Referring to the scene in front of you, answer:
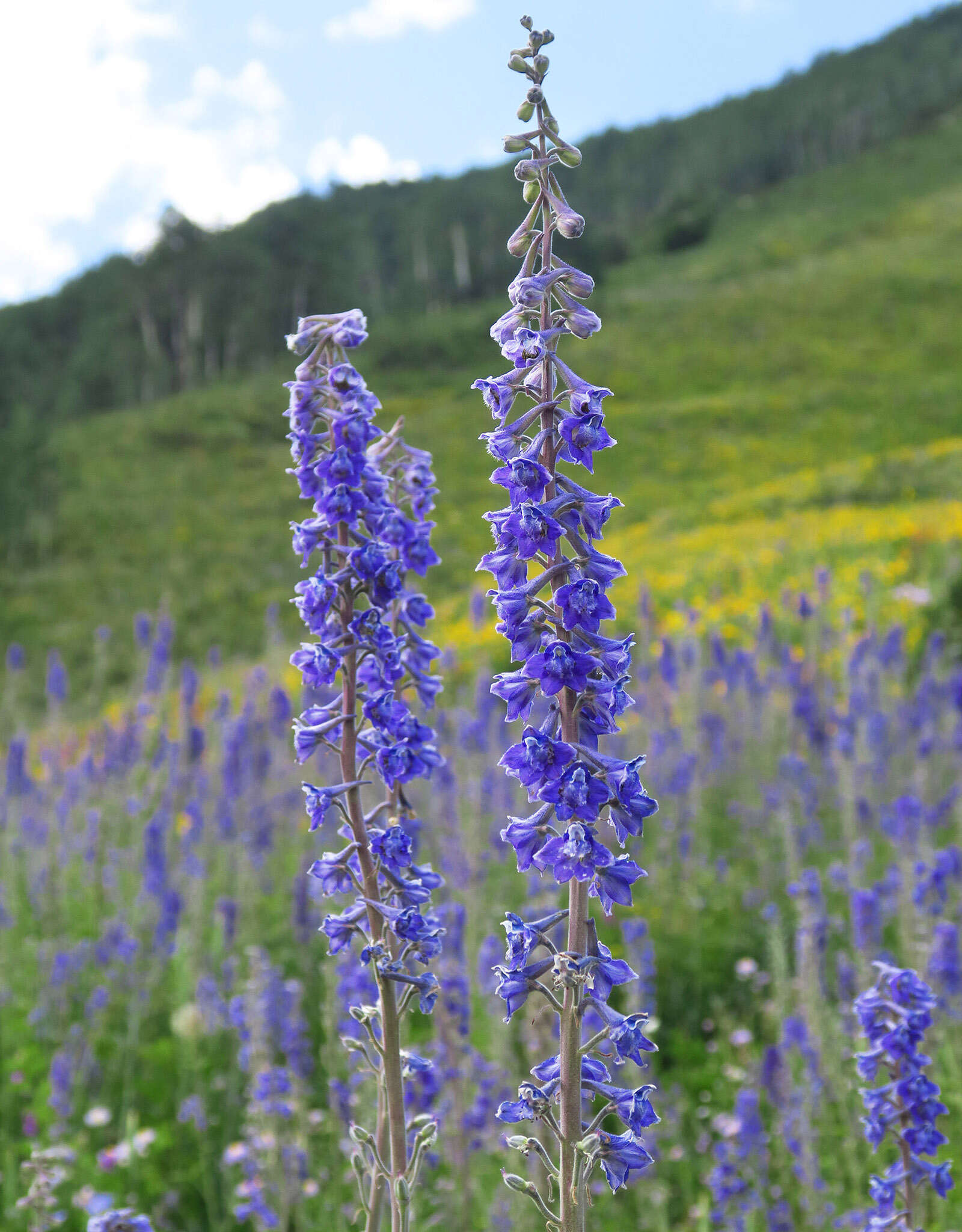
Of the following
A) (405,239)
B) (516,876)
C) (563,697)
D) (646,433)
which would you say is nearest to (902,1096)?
(563,697)

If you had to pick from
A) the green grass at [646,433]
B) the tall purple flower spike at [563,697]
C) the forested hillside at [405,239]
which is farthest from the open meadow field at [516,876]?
the forested hillside at [405,239]

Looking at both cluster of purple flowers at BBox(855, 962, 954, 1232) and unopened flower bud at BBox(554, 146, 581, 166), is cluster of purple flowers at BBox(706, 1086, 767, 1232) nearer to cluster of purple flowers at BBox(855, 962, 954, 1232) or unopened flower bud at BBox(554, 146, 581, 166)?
cluster of purple flowers at BBox(855, 962, 954, 1232)

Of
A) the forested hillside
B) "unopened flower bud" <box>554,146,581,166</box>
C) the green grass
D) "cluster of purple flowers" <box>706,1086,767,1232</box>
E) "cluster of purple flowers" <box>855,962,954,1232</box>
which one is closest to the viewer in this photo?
"unopened flower bud" <box>554,146,581,166</box>

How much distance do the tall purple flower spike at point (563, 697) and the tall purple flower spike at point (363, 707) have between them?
1.02ft

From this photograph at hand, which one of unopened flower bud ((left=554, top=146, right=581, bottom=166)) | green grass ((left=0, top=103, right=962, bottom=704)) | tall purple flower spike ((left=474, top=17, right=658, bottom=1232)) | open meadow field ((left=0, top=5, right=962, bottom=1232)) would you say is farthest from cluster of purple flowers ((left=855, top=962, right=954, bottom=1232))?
green grass ((left=0, top=103, right=962, bottom=704))

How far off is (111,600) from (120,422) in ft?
52.7

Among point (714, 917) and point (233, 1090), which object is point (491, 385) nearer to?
point (233, 1090)

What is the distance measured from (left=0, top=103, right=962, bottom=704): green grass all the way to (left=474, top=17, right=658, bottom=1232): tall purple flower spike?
11784 mm

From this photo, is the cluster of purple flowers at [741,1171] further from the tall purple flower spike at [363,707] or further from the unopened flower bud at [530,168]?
the unopened flower bud at [530,168]

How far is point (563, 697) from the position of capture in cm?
136

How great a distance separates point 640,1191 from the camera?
11.1ft

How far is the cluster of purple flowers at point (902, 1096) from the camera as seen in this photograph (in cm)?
188

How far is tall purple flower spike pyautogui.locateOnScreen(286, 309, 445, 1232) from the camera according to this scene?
1645 millimetres

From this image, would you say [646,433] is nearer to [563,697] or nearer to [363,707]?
[363,707]
